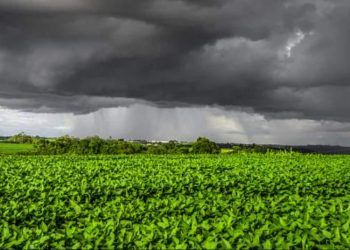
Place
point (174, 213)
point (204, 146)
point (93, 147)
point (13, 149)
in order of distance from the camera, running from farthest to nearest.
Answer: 1. point (13, 149)
2. point (204, 146)
3. point (93, 147)
4. point (174, 213)

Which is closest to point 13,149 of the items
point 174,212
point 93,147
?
point 93,147

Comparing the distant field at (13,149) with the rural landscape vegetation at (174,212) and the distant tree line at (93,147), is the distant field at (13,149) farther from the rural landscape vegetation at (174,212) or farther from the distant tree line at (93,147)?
the rural landscape vegetation at (174,212)

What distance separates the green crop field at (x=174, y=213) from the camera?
6962 millimetres

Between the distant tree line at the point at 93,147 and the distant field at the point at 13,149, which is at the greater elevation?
the distant tree line at the point at 93,147

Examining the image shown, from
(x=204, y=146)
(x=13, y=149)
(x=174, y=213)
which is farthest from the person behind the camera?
(x=13, y=149)

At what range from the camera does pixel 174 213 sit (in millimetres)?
10172

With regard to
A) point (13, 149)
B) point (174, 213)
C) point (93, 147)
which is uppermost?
point (93, 147)

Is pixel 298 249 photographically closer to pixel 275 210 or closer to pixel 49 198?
pixel 275 210

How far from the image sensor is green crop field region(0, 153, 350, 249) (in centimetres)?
696

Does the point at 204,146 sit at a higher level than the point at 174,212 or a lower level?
higher

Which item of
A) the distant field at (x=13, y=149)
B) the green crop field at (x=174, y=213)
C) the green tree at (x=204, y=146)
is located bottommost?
the distant field at (x=13, y=149)

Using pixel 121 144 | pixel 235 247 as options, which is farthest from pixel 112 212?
pixel 121 144

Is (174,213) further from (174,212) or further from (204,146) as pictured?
(204,146)

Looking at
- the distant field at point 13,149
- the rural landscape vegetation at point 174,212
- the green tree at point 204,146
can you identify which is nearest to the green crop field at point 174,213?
the rural landscape vegetation at point 174,212
